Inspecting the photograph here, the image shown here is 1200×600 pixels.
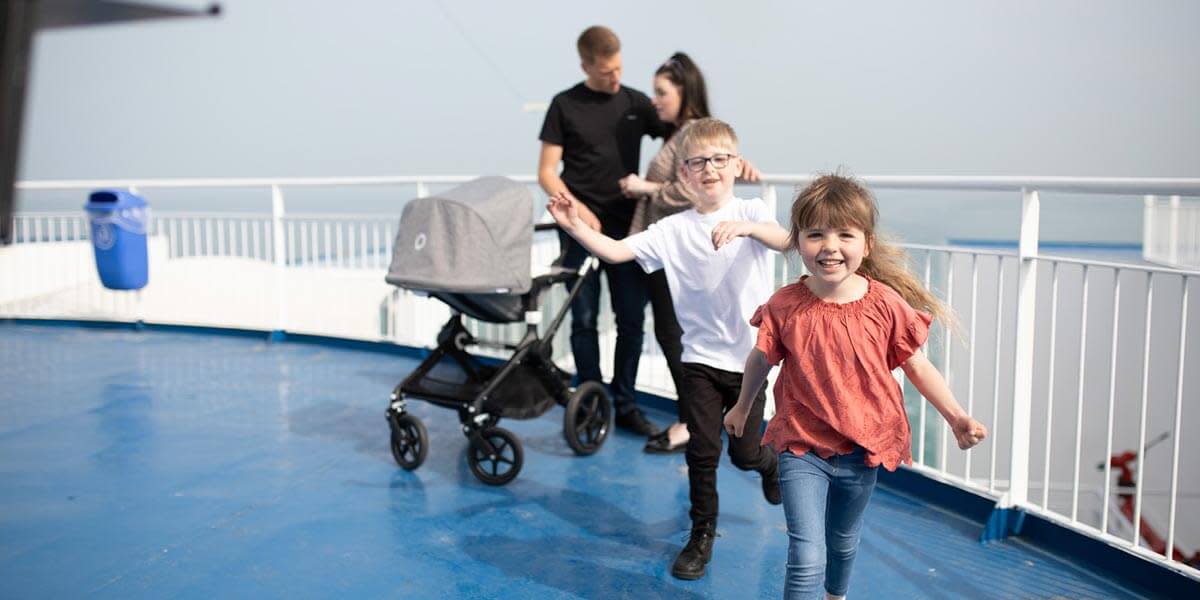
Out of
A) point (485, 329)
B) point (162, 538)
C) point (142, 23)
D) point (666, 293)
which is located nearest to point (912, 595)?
point (666, 293)

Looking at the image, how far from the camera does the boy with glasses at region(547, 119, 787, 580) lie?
9.93ft

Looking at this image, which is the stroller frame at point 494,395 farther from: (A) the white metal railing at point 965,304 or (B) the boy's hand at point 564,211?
(B) the boy's hand at point 564,211

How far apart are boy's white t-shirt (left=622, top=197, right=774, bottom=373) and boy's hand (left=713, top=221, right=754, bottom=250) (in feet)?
0.83

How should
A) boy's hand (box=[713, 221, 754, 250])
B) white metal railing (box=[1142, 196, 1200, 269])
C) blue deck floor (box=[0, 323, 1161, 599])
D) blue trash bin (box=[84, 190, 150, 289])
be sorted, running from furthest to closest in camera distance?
white metal railing (box=[1142, 196, 1200, 269]), blue trash bin (box=[84, 190, 150, 289]), blue deck floor (box=[0, 323, 1161, 599]), boy's hand (box=[713, 221, 754, 250])

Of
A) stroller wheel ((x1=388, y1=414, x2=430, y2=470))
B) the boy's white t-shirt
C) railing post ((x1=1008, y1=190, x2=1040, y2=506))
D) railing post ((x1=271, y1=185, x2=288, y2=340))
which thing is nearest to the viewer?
the boy's white t-shirt

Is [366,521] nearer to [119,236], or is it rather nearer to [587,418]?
[587,418]

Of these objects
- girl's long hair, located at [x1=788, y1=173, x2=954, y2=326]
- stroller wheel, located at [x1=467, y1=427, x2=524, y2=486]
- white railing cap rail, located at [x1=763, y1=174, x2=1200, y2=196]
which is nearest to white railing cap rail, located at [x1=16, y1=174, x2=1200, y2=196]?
white railing cap rail, located at [x1=763, y1=174, x2=1200, y2=196]

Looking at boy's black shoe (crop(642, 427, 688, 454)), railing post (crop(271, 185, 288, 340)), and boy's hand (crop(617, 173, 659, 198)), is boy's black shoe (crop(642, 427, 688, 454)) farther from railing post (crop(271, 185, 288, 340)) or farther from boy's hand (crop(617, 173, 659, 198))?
railing post (crop(271, 185, 288, 340))

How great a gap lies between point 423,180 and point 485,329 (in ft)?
4.79

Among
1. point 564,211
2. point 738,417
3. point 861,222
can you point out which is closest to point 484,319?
point 564,211

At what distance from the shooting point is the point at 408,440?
4.15 metres

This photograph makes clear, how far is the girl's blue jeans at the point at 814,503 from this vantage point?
222 centimetres

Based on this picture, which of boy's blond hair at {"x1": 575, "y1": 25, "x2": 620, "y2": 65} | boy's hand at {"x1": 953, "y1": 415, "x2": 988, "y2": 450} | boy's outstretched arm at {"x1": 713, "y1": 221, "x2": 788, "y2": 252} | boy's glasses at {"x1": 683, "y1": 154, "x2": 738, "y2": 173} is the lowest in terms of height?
boy's hand at {"x1": 953, "y1": 415, "x2": 988, "y2": 450}

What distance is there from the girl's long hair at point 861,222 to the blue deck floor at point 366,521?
1005mm
